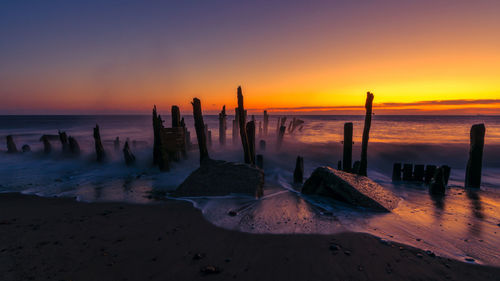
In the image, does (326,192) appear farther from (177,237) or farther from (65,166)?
(65,166)

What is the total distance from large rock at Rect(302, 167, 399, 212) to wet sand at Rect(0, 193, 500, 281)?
7.10 ft

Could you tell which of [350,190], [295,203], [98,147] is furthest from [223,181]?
[98,147]

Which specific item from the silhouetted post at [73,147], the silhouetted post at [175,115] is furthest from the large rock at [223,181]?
the silhouetted post at [73,147]

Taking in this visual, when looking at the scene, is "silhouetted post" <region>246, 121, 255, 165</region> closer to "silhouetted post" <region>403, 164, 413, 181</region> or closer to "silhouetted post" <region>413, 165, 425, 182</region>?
"silhouetted post" <region>403, 164, 413, 181</region>

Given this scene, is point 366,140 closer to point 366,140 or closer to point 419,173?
point 366,140

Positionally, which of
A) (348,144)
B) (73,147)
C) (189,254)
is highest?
(348,144)

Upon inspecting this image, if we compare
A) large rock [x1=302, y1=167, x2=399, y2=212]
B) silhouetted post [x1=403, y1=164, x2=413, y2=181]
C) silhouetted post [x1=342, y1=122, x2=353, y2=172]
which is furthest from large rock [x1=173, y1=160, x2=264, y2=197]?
silhouetted post [x1=403, y1=164, x2=413, y2=181]

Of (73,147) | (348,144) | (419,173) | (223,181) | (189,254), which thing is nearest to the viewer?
(189,254)

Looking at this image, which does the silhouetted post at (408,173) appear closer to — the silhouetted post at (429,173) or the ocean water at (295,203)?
the silhouetted post at (429,173)

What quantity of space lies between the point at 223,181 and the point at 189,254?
13.4 feet

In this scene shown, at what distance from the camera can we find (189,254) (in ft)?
13.9

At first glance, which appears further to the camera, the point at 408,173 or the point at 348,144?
the point at 348,144

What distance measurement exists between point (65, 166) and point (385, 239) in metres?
17.4

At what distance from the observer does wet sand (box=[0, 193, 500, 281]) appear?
3648mm
